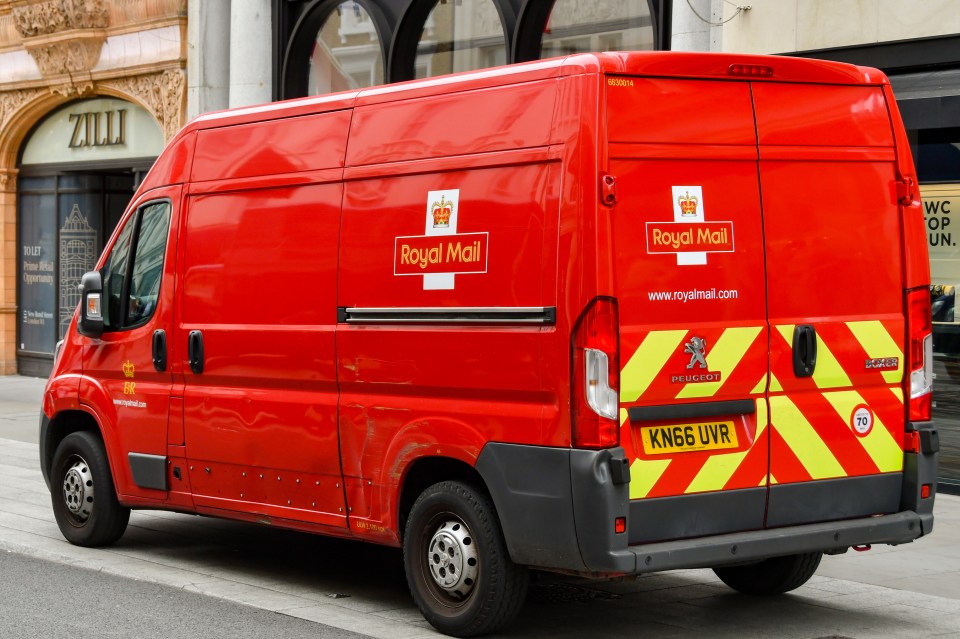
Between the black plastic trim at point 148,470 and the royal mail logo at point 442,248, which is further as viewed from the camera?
the black plastic trim at point 148,470

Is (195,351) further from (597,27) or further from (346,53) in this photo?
(346,53)

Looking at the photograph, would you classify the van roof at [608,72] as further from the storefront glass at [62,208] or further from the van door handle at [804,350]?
the storefront glass at [62,208]

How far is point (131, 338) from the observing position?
27.8ft

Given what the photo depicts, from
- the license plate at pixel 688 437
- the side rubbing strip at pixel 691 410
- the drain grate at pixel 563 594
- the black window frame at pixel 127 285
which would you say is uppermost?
the black window frame at pixel 127 285

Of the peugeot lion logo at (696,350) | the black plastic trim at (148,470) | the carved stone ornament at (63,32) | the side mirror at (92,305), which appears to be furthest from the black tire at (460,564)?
the carved stone ornament at (63,32)

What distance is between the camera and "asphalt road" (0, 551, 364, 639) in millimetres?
6539

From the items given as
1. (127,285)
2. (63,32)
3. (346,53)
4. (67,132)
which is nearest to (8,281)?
(67,132)

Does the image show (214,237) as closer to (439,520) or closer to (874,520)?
(439,520)

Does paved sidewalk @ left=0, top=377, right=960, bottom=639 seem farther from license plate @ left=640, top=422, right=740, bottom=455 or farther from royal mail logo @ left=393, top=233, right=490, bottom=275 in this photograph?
royal mail logo @ left=393, top=233, right=490, bottom=275

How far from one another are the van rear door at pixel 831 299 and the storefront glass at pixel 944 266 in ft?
14.8

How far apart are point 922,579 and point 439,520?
301cm

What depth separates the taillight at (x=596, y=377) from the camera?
5.96 metres

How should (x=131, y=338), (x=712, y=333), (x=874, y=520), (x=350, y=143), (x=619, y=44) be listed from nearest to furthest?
(x=712, y=333)
(x=874, y=520)
(x=350, y=143)
(x=131, y=338)
(x=619, y=44)

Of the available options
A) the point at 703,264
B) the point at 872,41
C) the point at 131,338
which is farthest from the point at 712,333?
the point at 872,41
